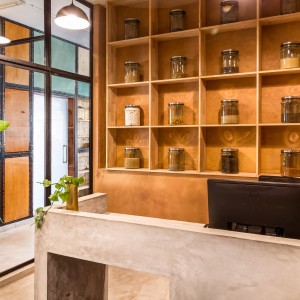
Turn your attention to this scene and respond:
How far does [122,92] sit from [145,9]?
2.93 ft

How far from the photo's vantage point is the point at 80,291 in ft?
6.98

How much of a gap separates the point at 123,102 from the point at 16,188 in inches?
74.3

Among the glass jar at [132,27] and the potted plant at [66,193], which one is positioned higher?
the glass jar at [132,27]

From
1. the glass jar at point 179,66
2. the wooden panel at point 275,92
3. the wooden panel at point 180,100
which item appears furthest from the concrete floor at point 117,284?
the glass jar at point 179,66

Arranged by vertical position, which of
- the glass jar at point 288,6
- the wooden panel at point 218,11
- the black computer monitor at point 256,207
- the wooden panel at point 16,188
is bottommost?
the wooden panel at point 16,188

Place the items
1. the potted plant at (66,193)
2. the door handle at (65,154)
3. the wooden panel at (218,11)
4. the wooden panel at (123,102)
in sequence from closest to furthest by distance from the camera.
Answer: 1. the potted plant at (66,193)
2. the wooden panel at (218,11)
3. the wooden panel at (123,102)
4. the door handle at (65,154)

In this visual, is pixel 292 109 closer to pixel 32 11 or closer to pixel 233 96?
pixel 233 96

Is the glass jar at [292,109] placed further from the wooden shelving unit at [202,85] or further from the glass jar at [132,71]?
the glass jar at [132,71]

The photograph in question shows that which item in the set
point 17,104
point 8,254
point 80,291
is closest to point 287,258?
point 80,291

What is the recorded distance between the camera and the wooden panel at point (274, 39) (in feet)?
9.59

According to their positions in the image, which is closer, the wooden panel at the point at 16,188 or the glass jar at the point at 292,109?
the glass jar at the point at 292,109

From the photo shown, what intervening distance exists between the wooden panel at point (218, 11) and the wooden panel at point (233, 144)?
1.02m

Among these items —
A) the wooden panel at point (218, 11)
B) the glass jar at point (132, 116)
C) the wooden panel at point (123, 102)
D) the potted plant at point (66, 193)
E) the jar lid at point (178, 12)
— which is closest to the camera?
the potted plant at point (66, 193)

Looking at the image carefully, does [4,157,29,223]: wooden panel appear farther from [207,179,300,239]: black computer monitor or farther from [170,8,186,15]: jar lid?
[207,179,300,239]: black computer monitor
